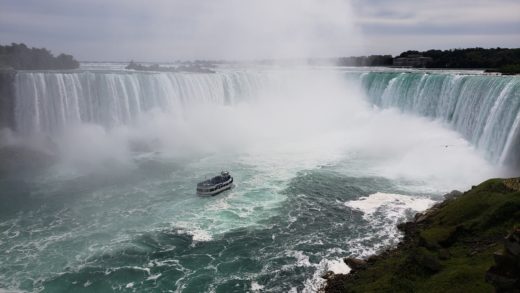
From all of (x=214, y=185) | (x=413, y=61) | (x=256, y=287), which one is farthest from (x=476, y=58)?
(x=256, y=287)

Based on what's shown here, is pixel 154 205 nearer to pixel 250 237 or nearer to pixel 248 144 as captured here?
pixel 250 237

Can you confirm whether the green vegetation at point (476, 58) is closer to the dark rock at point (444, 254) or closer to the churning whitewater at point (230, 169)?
the churning whitewater at point (230, 169)

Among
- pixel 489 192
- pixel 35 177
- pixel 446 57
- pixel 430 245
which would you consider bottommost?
pixel 35 177

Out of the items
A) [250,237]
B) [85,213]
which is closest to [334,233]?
[250,237]

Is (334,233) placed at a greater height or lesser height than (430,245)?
lesser

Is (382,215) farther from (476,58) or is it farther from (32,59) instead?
(32,59)

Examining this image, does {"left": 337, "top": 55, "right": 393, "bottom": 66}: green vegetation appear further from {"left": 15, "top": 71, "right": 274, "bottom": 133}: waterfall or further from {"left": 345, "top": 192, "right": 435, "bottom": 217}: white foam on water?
{"left": 345, "top": 192, "right": 435, "bottom": 217}: white foam on water

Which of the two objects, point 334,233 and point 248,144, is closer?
point 334,233

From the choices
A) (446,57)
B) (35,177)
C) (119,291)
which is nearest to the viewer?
(119,291)
